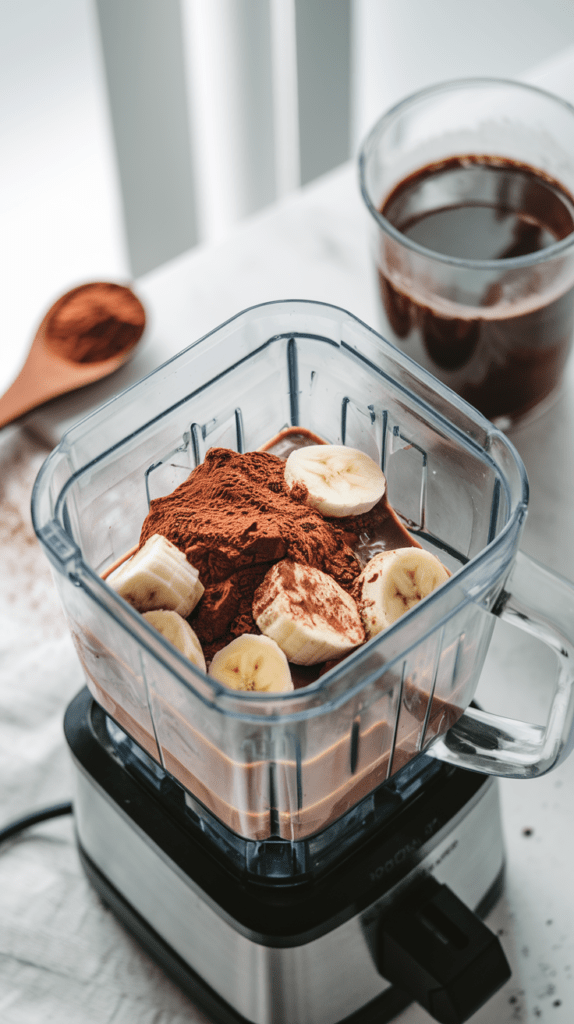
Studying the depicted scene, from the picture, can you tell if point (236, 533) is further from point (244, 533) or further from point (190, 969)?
point (190, 969)

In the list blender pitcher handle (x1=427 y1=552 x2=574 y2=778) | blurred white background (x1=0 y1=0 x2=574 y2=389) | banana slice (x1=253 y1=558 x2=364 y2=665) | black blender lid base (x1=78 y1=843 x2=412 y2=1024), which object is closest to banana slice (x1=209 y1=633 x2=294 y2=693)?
banana slice (x1=253 y1=558 x2=364 y2=665)

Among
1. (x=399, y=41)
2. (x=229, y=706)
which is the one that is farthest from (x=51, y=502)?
(x=399, y=41)

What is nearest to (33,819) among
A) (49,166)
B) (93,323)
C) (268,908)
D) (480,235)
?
(268,908)

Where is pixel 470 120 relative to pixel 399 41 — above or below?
above

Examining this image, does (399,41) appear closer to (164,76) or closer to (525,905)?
(164,76)

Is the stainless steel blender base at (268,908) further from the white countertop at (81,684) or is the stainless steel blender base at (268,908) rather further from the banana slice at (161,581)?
the banana slice at (161,581)

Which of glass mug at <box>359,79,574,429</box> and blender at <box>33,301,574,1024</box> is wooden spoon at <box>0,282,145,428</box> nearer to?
glass mug at <box>359,79,574,429</box>
